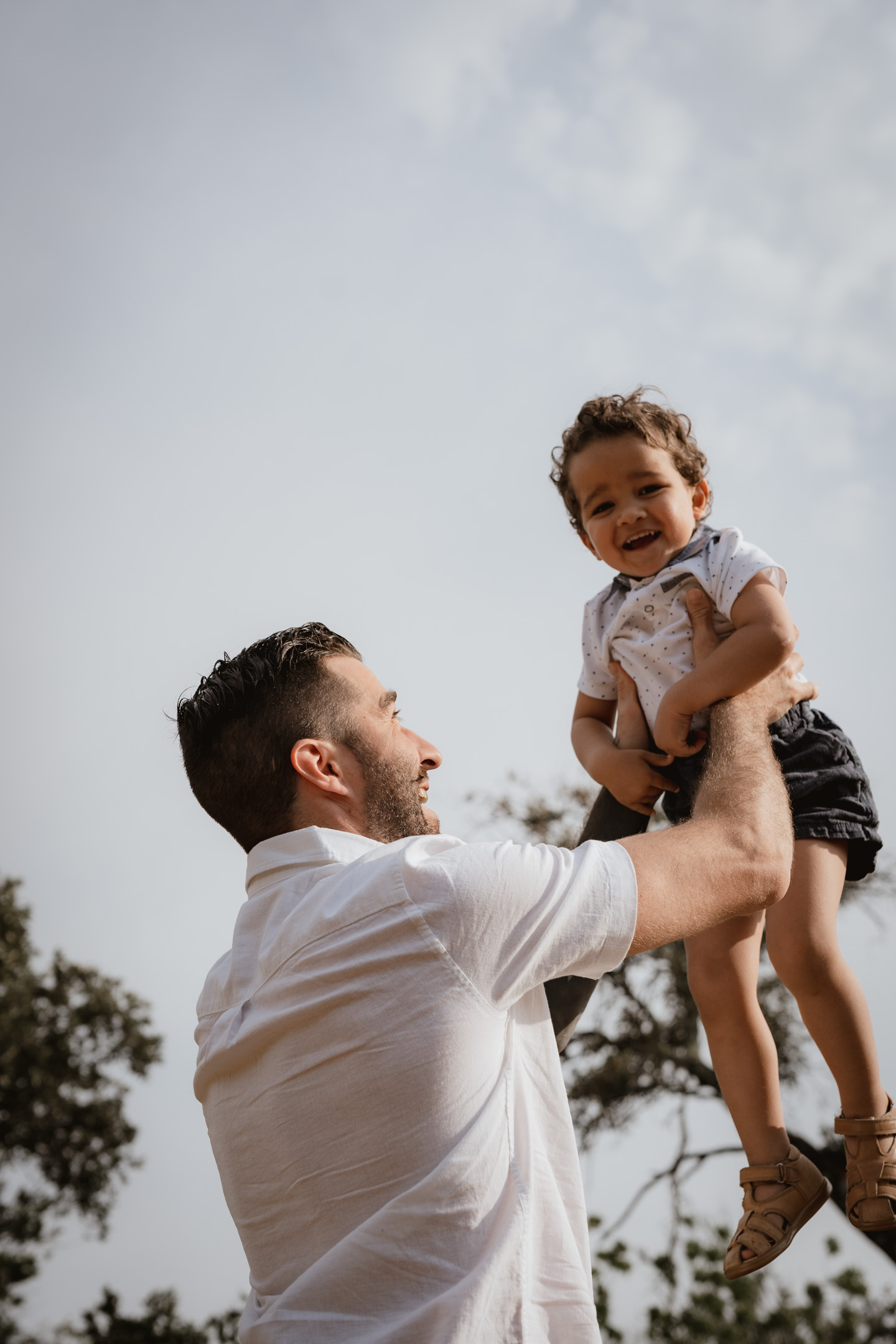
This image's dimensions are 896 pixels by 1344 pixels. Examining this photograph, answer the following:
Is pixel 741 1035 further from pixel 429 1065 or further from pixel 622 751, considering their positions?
pixel 429 1065

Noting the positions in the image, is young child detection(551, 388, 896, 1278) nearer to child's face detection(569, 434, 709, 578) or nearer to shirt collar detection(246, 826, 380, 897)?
child's face detection(569, 434, 709, 578)

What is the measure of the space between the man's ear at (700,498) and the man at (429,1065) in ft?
3.22

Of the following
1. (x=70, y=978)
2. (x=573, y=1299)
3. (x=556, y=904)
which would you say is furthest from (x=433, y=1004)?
(x=70, y=978)

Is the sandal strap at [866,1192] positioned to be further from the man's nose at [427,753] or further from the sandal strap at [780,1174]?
the man's nose at [427,753]

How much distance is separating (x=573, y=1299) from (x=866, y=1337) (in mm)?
10662

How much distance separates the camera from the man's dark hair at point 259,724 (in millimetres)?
2244

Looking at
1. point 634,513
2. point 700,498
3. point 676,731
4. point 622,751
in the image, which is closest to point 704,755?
point 676,731

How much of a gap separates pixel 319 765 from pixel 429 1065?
82cm

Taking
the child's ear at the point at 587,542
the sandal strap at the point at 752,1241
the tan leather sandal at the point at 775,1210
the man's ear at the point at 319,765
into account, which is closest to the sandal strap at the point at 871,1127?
the tan leather sandal at the point at 775,1210

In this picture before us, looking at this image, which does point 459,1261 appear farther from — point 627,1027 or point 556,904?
point 627,1027

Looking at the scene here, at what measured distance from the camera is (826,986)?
2.16 metres

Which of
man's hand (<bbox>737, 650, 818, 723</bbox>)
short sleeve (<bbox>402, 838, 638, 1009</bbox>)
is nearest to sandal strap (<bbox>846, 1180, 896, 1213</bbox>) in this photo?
short sleeve (<bbox>402, 838, 638, 1009</bbox>)

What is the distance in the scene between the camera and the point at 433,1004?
5.26 feet

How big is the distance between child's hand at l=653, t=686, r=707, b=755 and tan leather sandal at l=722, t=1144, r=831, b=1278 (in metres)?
0.91
